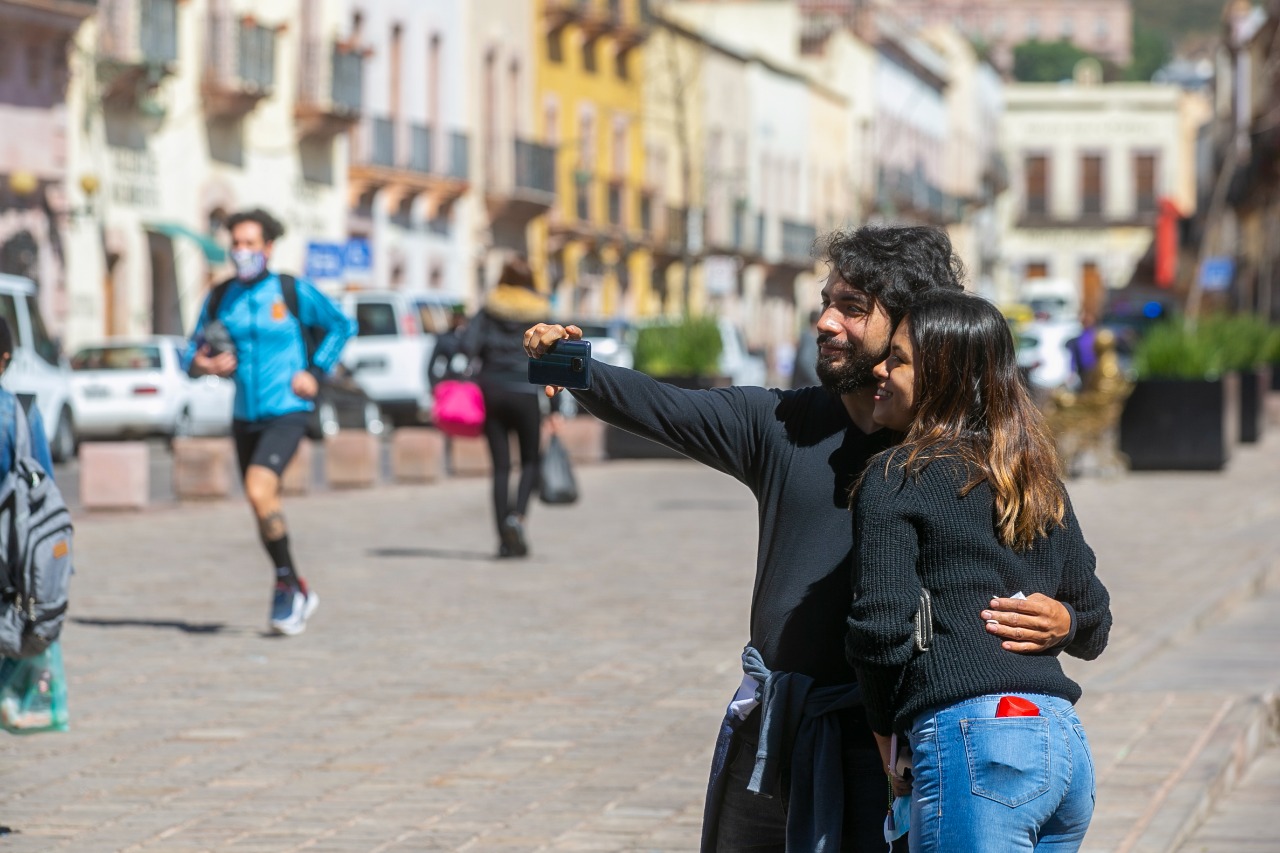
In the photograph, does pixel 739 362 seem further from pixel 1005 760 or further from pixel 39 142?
pixel 1005 760

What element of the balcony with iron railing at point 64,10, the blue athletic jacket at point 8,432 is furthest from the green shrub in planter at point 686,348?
the blue athletic jacket at point 8,432

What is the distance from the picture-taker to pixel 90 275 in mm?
33156

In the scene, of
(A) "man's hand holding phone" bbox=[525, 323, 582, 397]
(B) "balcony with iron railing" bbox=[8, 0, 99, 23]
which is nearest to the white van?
(B) "balcony with iron railing" bbox=[8, 0, 99, 23]

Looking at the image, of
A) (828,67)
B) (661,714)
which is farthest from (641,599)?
(828,67)

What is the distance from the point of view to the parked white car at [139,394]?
28906 millimetres

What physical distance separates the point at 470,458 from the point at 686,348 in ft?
16.1

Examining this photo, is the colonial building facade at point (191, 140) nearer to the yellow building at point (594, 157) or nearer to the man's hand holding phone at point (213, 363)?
the yellow building at point (594, 157)

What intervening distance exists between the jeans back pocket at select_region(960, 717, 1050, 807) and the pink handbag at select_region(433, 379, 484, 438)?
33.4ft

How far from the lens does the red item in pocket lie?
12.8ft

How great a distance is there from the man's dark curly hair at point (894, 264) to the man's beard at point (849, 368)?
0.08 meters

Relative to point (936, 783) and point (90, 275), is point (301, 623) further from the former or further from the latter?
point (90, 275)

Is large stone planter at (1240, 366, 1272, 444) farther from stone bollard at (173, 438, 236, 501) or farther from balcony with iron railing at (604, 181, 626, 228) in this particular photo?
balcony with iron railing at (604, 181, 626, 228)

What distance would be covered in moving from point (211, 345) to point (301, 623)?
3.89 feet

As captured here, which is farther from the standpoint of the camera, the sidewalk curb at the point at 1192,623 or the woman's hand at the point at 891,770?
the sidewalk curb at the point at 1192,623
